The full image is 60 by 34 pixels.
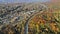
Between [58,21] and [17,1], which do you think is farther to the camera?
[17,1]

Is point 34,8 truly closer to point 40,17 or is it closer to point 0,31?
point 40,17

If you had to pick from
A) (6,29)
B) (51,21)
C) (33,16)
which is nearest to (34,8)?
(33,16)

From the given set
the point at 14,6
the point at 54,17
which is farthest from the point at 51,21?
the point at 14,6

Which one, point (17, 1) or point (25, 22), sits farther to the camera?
point (17, 1)

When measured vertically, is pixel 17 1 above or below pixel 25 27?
above

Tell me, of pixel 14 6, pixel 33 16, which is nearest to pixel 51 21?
pixel 33 16

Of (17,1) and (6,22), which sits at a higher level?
(17,1)

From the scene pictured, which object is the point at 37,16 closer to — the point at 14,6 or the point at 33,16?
the point at 33,16

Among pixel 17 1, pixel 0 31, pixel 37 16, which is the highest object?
pixel 17 1
